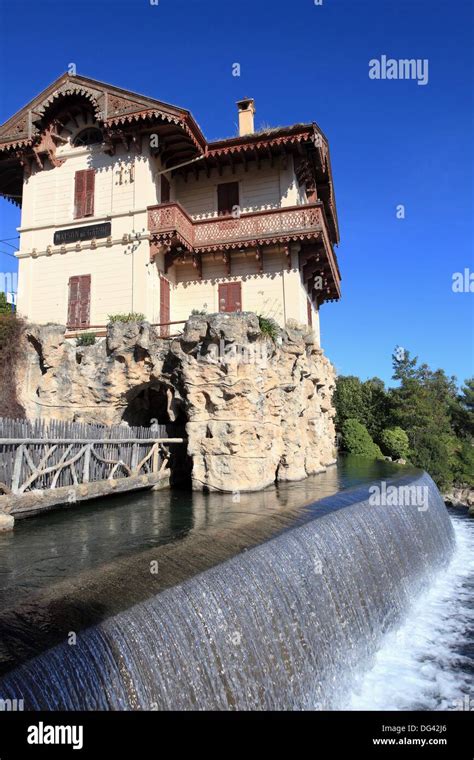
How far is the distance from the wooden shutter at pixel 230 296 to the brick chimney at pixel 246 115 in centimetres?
834

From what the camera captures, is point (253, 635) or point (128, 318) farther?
point (128, 318)

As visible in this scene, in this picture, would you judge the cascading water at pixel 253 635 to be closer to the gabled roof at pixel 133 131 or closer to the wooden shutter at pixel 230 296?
the wooden shutter at pixel 230 296

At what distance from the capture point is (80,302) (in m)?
20.2

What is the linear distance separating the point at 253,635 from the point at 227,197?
756 inches

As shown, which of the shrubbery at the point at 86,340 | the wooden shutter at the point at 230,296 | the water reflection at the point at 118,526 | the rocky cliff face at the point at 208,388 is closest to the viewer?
the water reflection at the point at 118,526

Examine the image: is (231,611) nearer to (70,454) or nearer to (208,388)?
(70,454)

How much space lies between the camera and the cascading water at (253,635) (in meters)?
4.46

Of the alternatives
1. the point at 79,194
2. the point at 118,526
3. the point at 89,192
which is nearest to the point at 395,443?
the point at 89,192

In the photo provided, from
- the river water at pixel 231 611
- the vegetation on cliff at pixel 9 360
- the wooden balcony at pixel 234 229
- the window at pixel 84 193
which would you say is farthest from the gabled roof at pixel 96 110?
the river water at pixel 231 611
